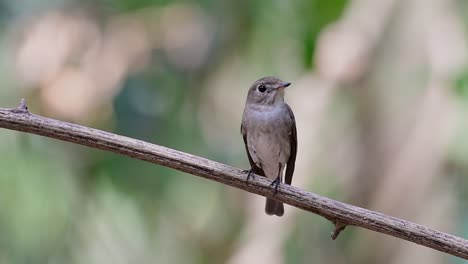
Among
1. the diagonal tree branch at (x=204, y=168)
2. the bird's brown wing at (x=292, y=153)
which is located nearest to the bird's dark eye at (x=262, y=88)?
the bird's brown wing at (x=292, y=153)

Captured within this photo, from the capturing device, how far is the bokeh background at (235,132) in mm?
5230

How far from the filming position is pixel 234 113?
6672mm

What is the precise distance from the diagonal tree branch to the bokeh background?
1.33 metres

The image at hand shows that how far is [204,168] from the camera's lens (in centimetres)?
354

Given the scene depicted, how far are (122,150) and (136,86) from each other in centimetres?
283

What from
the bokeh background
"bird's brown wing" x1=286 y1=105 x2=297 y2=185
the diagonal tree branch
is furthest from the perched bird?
the diagonal tree branch

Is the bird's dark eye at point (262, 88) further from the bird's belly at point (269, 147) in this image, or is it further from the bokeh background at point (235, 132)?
the bokeh background at point (235, 132)

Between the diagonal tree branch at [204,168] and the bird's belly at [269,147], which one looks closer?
the diagonal tree branch at [204,168]

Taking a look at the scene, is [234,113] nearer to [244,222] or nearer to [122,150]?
[244,222]

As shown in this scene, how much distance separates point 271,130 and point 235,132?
4.57 ft

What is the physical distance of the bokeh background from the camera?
5230mm

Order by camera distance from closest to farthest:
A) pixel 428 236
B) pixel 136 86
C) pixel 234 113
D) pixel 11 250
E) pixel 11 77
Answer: pixel 428 236 → pixel 11 250 → pixel 11 77 → pixel 136 86 → pixel 234 113

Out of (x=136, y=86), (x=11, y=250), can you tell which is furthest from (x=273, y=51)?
(x=11, y=250)

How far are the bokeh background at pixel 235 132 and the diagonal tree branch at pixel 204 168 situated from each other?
1335mm
